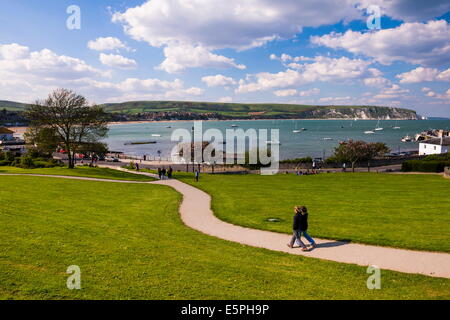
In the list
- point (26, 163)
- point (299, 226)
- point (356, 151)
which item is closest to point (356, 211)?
point (299, 226)

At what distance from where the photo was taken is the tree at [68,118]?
41906 mm

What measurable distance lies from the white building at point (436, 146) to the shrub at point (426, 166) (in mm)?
28689

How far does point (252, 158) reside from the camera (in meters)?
61.8

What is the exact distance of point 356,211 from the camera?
1856 centimetres

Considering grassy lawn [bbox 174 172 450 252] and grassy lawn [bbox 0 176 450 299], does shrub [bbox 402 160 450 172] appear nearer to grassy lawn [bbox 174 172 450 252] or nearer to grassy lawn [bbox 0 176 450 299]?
grassy lawn [bbox 174 172 450 252]

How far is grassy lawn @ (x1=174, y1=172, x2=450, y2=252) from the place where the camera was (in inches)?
546

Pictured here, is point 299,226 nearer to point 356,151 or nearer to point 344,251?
point 344,251

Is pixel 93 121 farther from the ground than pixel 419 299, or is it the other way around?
pixel 93 121

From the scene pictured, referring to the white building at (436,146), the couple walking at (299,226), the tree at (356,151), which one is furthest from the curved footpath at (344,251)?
the white building at (436,146)

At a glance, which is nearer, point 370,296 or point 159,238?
point 370,296

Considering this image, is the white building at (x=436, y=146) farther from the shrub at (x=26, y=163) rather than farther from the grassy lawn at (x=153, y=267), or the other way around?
the shrub at (x=26, y=163)
